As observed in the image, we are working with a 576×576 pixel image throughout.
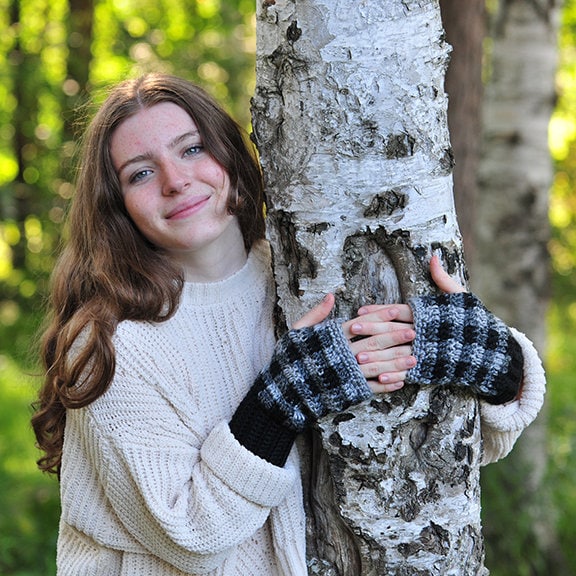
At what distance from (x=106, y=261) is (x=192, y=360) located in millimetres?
331

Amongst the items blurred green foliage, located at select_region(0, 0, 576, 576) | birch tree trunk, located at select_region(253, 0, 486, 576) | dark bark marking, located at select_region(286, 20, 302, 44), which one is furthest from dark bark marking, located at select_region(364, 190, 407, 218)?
blurred green foliage, located at select_region(0, 0, 576, 576)

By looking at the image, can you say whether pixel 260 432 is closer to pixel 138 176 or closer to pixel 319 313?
pixel 319 313

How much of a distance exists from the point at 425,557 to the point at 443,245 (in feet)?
2.32

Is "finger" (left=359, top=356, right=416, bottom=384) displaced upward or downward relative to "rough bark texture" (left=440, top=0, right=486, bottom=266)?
downward

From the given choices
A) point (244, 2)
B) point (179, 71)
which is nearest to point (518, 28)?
point (179, 71)

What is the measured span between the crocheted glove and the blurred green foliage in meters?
2.40

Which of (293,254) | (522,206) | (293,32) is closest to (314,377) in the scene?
(293,254)

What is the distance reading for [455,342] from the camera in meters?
1.80

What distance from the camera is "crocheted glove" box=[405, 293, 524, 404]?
5.89 feet

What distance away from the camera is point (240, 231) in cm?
224

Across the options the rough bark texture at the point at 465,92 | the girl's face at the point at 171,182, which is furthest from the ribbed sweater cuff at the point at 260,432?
the rough bark texture at the point at 465,92

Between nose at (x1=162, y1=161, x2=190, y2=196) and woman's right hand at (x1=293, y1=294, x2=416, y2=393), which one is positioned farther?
nose at (x1=162, y1=161, x2=190, y2=196)

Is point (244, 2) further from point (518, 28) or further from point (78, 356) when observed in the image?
A: point (78, 356)

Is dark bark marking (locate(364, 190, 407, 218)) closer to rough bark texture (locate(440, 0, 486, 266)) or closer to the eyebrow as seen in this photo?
the eyebrow
